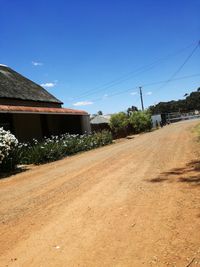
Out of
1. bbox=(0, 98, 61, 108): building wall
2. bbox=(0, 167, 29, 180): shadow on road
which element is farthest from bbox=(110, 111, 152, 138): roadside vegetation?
bbox=(0, 167, 29, 180): shadow on road

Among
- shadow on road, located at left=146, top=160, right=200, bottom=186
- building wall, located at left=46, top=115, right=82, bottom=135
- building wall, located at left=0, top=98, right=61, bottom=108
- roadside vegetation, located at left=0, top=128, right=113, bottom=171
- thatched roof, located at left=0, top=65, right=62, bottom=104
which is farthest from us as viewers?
building wall, located at left=46, top=115, right=82, bottom=135

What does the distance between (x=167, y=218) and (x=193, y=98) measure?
11801cm

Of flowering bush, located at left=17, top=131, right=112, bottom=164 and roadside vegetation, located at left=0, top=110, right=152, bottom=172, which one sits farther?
flowering bush, located at left=17, top=131, right=112, bottom=164

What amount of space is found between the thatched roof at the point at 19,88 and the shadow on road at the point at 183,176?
14489 millimetres

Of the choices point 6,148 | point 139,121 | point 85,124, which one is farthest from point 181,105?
point 6,148

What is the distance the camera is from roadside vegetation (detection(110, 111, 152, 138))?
47.5 m

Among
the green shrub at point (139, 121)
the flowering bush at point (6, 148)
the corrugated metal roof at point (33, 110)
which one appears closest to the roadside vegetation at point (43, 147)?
the flowering bush at point (6, 148)

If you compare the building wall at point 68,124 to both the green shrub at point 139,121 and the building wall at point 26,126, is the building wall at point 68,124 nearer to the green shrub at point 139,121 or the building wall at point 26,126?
the building wall at point 26,126

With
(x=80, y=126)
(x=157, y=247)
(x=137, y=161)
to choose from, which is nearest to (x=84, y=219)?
(x=157, y=247)

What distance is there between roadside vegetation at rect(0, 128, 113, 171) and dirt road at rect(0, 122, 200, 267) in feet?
17.7

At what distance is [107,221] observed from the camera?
626cm

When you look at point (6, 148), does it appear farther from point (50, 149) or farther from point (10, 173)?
point (50, 149)

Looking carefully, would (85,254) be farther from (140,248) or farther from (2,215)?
(2,215)

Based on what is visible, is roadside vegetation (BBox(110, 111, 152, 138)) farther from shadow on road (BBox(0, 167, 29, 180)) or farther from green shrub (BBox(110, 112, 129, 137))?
shadow on road (BBox(0, 167, 29, 180))
